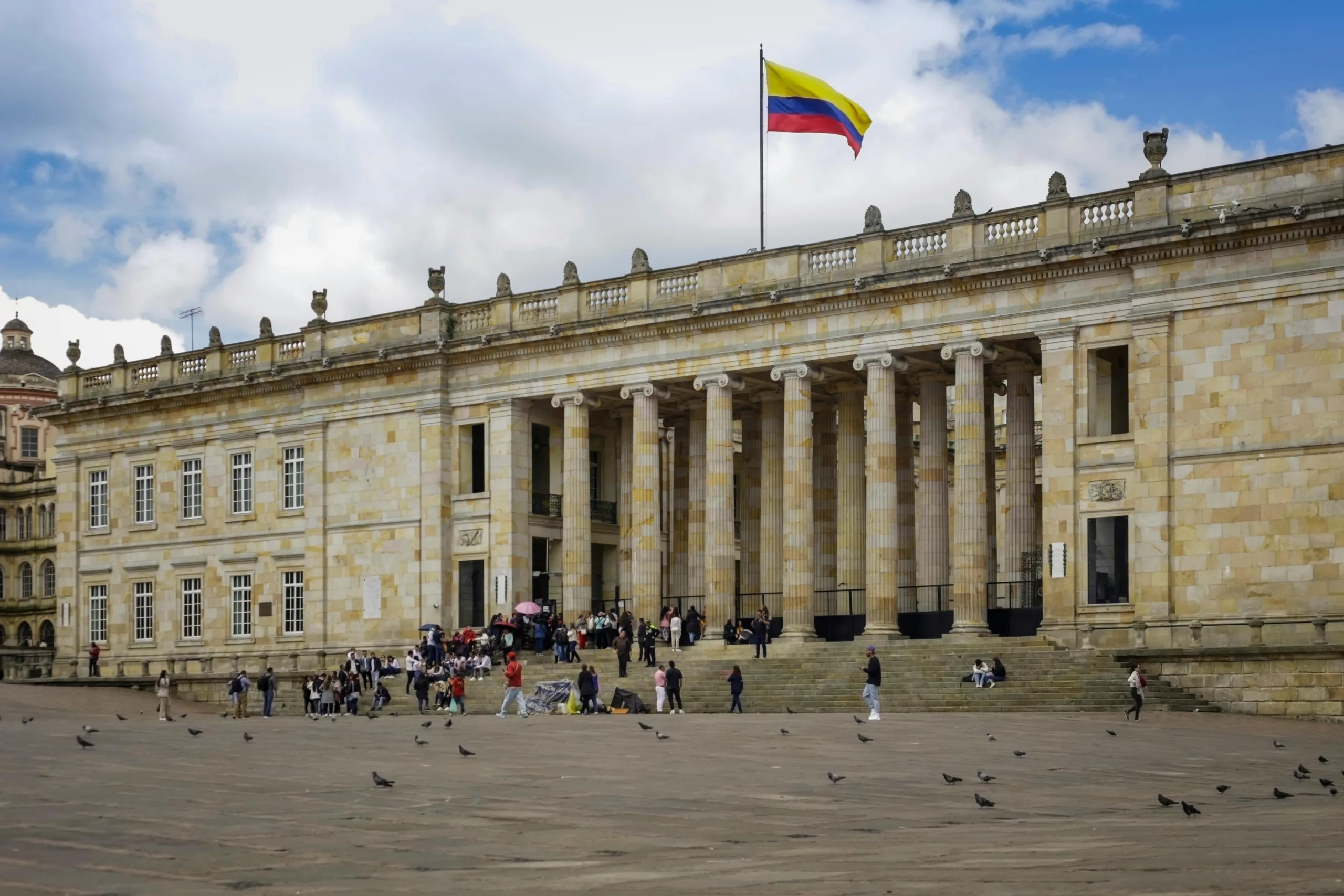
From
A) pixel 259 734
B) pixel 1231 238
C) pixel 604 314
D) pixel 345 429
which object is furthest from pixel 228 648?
pixel 1231 238

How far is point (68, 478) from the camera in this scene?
67.2m

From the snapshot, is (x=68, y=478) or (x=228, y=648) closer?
(x=228, y=648)

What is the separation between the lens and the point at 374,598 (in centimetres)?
5666

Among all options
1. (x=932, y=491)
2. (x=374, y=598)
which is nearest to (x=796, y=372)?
(x=932, y=491)

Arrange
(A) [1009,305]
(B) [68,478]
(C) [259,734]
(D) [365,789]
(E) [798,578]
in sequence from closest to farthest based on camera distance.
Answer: (D) [365,789]
(C) [259,734]
(A) [1009,305]
(E) [798,578]
(B) [68,478]

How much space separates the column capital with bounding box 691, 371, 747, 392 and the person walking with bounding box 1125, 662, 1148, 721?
1574cm

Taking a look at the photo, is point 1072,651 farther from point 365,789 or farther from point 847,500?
point 365,789

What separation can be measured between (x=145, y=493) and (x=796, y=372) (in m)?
26.8

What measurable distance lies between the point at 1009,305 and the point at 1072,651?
28.7ft

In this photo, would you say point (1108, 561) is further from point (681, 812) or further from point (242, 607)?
point (242, 607)

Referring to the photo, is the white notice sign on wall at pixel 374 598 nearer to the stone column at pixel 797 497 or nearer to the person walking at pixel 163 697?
the person walking at pixel 163 697

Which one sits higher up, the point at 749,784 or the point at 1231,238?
the point at 1231,238

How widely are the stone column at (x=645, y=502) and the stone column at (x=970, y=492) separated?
9199 millimetres

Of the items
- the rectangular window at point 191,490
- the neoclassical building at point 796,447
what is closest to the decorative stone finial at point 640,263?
the neoclassical building at point 796,447
